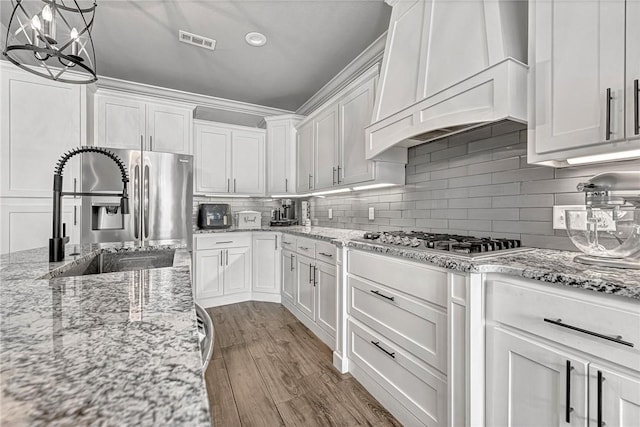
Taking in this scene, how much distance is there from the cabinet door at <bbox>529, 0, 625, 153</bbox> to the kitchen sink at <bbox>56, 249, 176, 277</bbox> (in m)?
1.95

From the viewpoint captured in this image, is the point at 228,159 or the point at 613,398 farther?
the point at 228,159

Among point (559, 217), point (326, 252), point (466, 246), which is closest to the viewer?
point (466, 246)

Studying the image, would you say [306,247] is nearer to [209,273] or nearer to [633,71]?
[209,273]

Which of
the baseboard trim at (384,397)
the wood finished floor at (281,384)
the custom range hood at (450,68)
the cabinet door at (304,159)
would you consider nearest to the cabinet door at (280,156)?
the cabinet door at (304,159)

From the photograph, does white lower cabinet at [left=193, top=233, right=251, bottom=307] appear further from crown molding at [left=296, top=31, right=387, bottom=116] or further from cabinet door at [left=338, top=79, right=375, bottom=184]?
crown molding at [left=296, top=31, right=387, bottom=116]

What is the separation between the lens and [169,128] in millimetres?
3441

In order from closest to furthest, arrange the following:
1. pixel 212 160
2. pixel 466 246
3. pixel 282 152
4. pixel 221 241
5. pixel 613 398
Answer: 1. pixel 613 398
2. pixel 466 246
3. pixel 221 241
4. pixel 212 160
5. pixel 282 152

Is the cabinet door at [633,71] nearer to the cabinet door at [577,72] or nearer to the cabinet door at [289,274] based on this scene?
the cabinet door at [577,72]

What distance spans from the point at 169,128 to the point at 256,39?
1570mm

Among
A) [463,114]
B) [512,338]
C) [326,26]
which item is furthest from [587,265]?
[326,26]

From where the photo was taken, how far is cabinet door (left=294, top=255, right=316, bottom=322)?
272 cm

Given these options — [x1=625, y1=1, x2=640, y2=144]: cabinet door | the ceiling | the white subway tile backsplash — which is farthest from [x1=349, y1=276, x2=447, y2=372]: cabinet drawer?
the ceiling

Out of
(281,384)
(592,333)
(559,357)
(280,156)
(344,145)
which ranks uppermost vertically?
(280,156)

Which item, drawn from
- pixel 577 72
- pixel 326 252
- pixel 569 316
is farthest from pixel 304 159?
pixel 569 316
